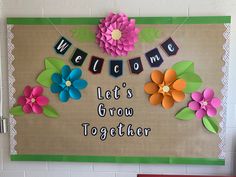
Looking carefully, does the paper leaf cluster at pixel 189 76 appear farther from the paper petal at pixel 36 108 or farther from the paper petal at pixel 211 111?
the paper petal at pixel 36 108

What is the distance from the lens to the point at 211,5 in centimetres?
155

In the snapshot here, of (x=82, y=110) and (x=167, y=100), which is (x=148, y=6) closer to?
(x=167, y=100)

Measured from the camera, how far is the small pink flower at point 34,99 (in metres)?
1.64

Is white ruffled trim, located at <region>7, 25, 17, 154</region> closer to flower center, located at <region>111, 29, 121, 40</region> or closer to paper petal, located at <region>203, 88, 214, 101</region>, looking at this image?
flower center, located at <region>111, 29, 121, 40</region>

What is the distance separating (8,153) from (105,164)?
561 millimetres

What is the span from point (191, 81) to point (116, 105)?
0.41 meters

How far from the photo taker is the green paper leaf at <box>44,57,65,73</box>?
63.8 inches

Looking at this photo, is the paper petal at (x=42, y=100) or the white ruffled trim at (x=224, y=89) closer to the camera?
the white ruffled trim at (x=224, y=89)

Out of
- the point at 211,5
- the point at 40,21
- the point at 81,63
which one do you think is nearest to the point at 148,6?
the point at 211,5

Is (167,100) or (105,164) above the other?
(167,100)

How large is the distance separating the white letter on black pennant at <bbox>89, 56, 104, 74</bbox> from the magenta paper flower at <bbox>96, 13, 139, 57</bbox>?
0.08 m

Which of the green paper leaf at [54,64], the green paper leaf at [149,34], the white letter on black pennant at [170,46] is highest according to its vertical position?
the green paper leaf at [149,34]

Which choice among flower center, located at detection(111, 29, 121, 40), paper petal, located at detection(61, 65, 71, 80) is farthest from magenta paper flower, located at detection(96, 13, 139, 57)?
paper petal, located at detection(61, 65, 71, 80)

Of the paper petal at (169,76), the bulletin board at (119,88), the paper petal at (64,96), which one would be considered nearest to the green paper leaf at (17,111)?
the bulletin board at (119,88)
